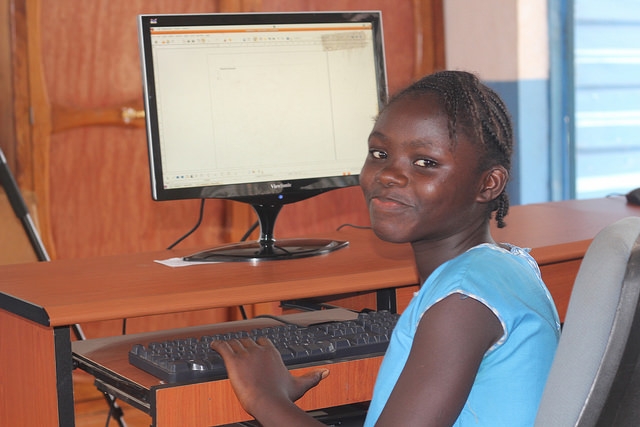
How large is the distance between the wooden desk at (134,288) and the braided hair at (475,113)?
40cm

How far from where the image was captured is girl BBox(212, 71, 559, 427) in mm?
938

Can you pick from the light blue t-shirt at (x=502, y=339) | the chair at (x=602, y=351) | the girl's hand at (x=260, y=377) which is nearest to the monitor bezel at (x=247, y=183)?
the girl's hand at (x=260, y=377)

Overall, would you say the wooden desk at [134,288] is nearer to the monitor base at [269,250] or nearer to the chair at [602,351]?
the monitor base at [269,250]

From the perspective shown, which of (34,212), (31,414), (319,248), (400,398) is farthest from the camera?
(34,212)

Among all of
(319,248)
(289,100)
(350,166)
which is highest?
(289,100)

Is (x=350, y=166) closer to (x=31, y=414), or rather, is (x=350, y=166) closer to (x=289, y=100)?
(x=289, y=100)

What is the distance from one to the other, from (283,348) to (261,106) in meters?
0.65

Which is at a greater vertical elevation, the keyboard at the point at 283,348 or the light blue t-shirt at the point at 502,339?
the light blue t-shirt at the point at 502,339

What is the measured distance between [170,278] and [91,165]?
1658mm

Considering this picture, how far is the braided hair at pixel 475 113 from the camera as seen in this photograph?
3.54ft

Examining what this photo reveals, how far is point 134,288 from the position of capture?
1.42 meters

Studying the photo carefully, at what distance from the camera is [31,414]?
1377 millimetres

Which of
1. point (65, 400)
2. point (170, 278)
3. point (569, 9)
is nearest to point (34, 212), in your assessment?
point (170, 278)

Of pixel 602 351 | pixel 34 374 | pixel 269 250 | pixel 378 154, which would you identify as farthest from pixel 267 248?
pixel 602 351
